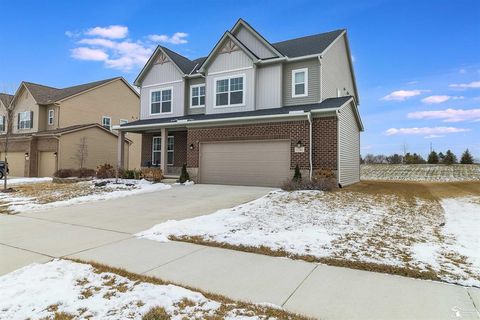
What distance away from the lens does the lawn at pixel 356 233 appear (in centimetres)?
468

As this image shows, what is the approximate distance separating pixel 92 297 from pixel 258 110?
14.4 meters

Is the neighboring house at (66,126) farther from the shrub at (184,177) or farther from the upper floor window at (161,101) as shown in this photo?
the shrub at (184,177)

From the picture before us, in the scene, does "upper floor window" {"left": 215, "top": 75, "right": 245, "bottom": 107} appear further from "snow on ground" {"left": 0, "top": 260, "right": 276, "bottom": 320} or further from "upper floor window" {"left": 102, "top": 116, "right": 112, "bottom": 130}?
"upper floor window" {"left": 102, "top": 116, "right": 112, "bottom": 130}

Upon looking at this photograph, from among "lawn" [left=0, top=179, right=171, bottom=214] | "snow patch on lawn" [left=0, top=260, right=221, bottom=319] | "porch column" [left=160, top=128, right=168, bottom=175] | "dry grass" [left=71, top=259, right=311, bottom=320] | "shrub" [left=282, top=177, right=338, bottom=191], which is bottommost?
"snow patch on lawn" [left=0, top=260, right=221, bottom=319]

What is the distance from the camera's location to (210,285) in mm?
3996

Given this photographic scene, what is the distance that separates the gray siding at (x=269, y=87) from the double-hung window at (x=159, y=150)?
23.9 ft

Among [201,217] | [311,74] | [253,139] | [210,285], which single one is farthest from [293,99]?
[210,285]

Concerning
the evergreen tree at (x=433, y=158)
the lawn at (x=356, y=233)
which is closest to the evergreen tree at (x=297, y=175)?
the lawn at (x=356, y=233)

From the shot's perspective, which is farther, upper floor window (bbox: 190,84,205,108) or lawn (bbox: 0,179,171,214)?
upper floor window (bbox: 190,84,205,108)

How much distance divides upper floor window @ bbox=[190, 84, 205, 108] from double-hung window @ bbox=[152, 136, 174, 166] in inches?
116

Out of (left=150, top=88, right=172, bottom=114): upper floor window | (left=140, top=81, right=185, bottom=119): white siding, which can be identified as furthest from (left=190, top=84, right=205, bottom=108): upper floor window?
(left=150, top=88, right=172, bottom=114): upper floor window

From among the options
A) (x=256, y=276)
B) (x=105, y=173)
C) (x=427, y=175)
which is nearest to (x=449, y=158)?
(x=427, y=175)

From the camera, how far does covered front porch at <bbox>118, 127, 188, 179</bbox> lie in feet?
64.4

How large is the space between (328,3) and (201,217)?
489 inches
